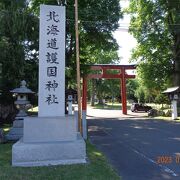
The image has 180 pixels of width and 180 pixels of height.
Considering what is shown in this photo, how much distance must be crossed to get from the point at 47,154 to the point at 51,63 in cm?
273

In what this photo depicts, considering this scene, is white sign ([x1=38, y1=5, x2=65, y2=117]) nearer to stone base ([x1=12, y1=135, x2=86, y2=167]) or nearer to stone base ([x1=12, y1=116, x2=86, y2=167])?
stone base ([x1=12, y1=116, x2=86, y2=167])

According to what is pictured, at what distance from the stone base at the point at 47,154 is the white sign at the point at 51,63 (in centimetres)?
117

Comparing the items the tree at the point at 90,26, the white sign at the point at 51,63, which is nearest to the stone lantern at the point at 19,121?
the white sign at the point at 51,63

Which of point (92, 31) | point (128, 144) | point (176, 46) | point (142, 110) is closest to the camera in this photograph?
point (128, 144)

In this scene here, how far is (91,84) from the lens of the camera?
A: 236ft

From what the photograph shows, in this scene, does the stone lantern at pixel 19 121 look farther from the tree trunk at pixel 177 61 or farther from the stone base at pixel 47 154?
the tree trunk at pixel 177 61

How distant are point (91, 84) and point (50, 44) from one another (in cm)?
6244

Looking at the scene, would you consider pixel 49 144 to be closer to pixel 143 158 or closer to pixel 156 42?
pixel 143 158

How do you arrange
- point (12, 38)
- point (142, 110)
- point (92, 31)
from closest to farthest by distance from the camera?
point (12, 38) → point (92, 31) → point (142, 110)

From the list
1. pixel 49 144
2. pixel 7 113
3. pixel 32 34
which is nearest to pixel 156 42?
pixel 32 34

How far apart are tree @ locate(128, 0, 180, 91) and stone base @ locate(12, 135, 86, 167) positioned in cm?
2589

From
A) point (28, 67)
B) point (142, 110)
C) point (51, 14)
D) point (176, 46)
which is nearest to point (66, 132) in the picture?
point (51, 14)

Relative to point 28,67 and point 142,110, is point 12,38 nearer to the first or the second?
point 28,67

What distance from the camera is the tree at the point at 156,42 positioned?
32.8 m
